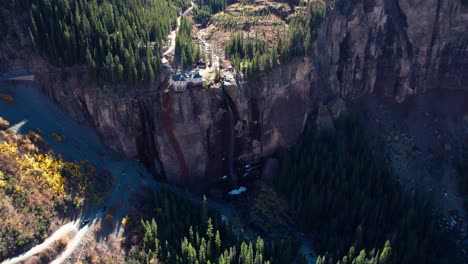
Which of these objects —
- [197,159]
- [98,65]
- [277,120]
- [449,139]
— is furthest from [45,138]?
[449,139]

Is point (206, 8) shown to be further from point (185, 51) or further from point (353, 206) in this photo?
point (353, 206)

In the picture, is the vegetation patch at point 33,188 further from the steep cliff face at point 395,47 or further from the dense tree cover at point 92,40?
the steep cliff face at point 395,47

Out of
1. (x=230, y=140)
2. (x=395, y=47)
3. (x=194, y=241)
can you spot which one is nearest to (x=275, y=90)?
(x=230, y=140)

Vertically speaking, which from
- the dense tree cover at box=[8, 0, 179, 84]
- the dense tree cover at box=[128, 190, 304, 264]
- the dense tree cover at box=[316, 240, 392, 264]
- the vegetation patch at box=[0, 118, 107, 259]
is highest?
the dense tree cover at box=[8, 0, 179, 84]

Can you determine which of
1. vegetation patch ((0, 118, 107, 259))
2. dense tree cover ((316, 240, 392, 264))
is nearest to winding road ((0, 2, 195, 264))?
vegetation patch ((0, 118, 107, 259))

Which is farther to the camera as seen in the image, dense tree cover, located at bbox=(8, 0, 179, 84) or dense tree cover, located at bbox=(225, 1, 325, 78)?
dense tree cover, located at bbox=(225, 1, 325, 78)

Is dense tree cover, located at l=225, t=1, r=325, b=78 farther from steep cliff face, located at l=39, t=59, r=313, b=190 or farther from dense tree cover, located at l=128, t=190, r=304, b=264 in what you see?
dense tree cover, located at l=128, t=190, r=304, b=264
